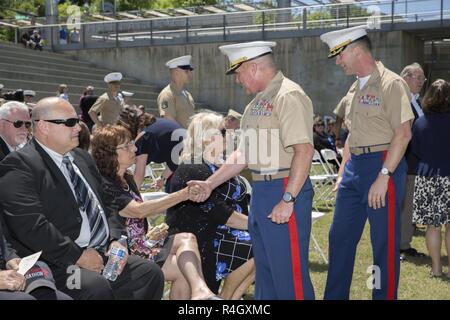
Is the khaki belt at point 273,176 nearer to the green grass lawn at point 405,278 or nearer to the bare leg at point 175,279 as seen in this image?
the bare leg at point 175,279

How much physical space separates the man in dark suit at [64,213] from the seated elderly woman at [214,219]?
2.05 feet

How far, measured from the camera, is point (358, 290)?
554 cm

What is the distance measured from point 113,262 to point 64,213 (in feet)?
1.41

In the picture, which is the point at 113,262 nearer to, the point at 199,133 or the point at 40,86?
the point at 199,133

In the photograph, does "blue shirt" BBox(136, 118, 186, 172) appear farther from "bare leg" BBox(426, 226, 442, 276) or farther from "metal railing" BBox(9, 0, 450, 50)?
"metal railing" BBox(9, 0, 450, 50)

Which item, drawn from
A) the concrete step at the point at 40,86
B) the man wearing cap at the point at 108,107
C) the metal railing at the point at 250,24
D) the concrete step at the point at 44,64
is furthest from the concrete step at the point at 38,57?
the man wearing cap at the point at 108,107

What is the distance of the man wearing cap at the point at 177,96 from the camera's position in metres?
7.73

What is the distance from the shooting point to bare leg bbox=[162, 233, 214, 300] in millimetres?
4118

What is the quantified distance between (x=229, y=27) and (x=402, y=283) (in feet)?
55.6

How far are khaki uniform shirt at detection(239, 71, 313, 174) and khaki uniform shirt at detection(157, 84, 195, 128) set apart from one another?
3.88m

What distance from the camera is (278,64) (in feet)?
70.0

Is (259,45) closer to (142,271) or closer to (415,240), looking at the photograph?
(142,271)

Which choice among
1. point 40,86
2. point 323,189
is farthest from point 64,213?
point 40,86

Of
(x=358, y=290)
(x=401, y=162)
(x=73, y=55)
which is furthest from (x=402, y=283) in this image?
(x=73, y=55)
